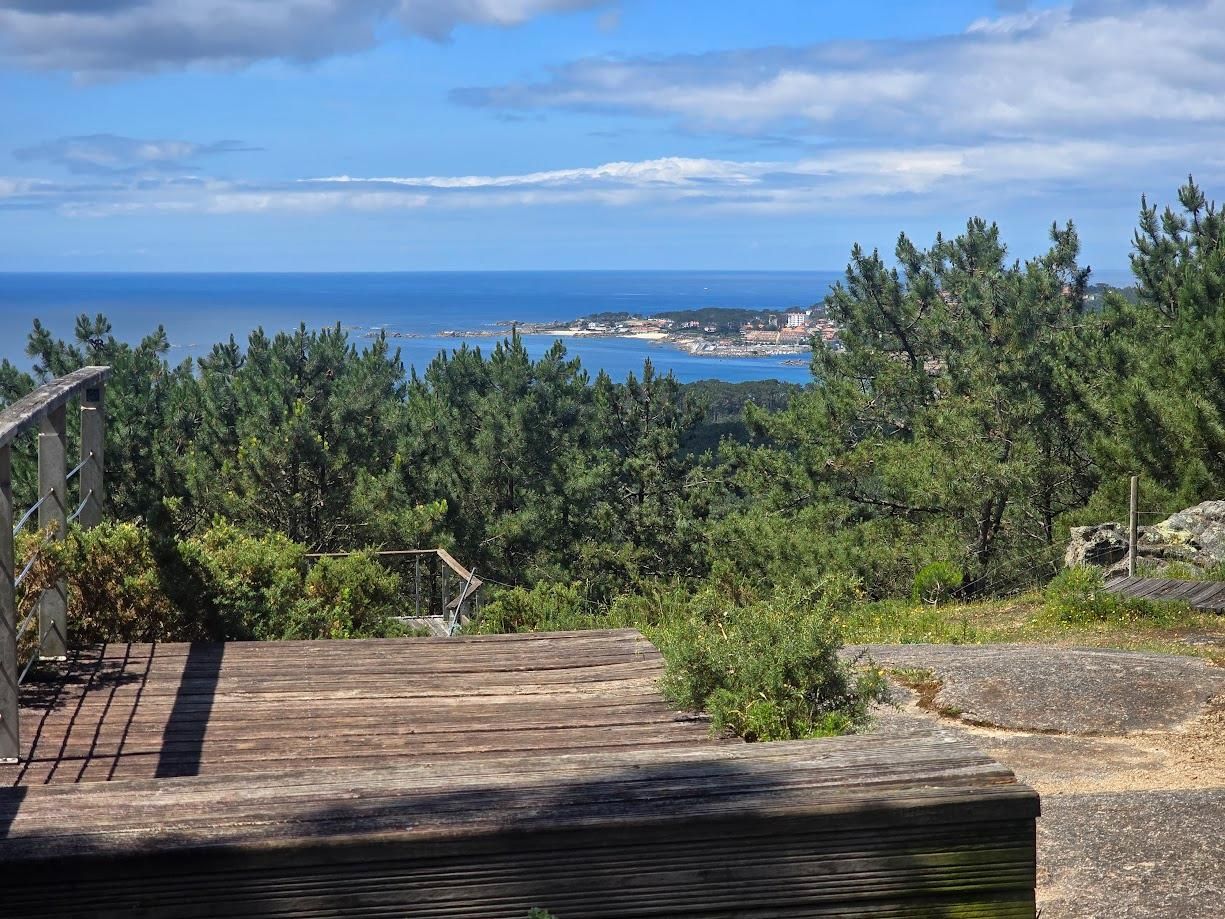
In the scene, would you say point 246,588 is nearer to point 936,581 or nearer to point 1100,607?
point 1100,607

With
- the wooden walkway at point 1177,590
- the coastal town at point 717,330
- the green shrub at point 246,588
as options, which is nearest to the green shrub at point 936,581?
the wooden walkway at point 1177,590

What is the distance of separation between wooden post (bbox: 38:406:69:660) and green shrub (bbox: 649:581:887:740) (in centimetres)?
216

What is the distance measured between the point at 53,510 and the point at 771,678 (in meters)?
2.68

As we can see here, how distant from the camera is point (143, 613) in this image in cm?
499

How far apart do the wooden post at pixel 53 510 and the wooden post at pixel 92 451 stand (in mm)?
309

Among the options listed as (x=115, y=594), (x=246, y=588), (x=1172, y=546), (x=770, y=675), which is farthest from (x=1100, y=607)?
(x=115, y=594)

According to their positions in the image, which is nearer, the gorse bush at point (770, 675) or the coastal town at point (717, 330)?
the gorse bush at point (770, 675)

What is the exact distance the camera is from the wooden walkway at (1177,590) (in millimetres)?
9844

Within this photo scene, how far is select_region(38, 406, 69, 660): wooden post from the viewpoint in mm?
4258

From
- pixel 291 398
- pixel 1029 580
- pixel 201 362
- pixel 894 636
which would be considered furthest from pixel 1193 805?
pixel 201 362

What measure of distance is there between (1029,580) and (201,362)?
17.9m

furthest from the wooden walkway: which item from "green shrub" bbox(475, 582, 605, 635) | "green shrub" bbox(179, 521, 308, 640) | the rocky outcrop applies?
"green shrub" bbox(179, 521, 308, 640)

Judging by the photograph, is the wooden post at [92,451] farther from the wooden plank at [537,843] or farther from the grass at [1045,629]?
the grass at [1045,629]

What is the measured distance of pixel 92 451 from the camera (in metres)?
4.97
